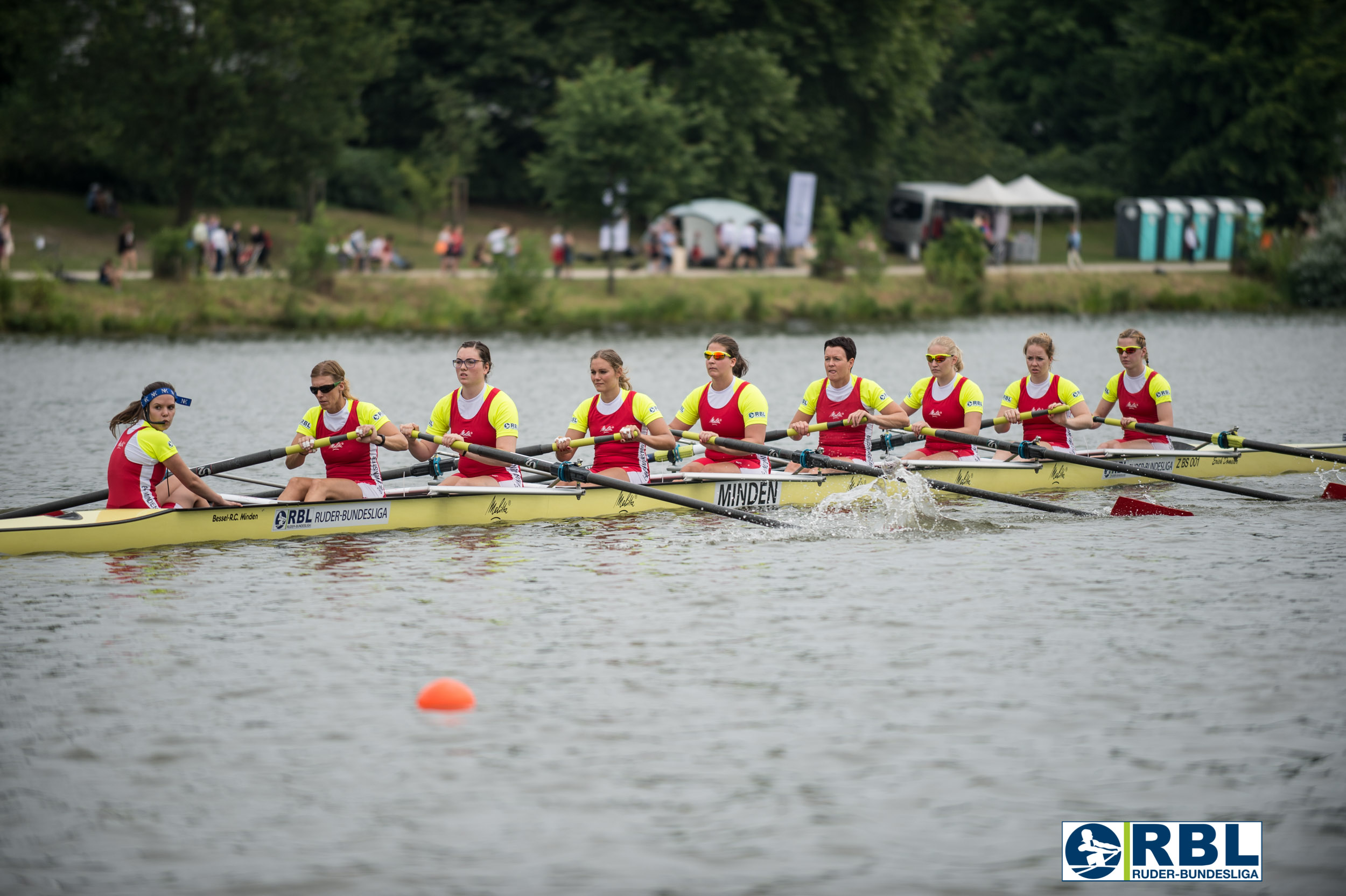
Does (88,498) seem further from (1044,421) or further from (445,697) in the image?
(1044,421)

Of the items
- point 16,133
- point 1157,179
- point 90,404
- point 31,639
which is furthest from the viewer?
point 1157,179

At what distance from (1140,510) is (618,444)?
5.52 meters

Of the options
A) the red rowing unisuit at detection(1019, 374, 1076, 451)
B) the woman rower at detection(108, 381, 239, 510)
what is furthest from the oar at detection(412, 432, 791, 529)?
the red rowing unisuit at detection(1019, 374, 1076, 451)

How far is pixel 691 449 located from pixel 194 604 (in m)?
5.35

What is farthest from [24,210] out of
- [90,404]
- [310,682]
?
[310,682]

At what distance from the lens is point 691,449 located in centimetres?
1536

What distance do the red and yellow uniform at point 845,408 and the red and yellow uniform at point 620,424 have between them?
183 cm

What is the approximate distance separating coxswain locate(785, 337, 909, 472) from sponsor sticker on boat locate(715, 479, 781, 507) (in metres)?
0.43

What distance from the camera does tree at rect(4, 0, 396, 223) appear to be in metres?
43.3

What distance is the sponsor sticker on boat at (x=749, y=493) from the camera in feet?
49.4

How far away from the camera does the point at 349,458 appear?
13938 millimetres

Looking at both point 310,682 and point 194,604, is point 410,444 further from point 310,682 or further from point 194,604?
point 310,682

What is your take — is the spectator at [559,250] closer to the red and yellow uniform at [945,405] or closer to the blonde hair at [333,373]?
the red and yellow uniform at [945,405]

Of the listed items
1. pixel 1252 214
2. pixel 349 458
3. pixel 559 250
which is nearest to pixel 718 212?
pixel 559 250
